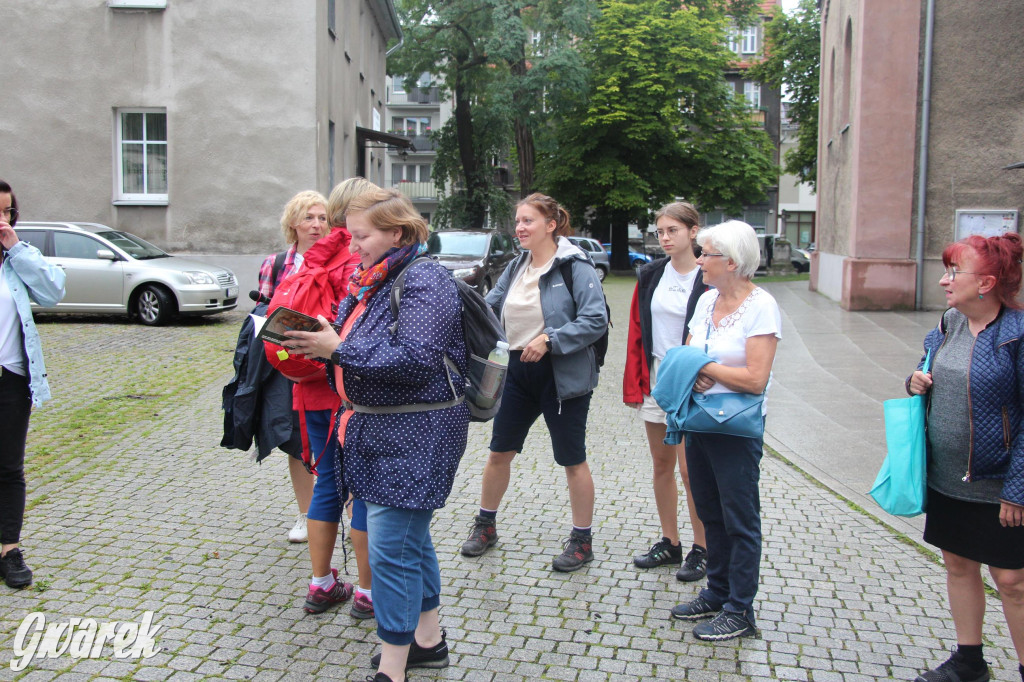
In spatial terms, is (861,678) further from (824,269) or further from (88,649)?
(824,269)

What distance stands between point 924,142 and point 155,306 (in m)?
13.0

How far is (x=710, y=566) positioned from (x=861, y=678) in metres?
0.78

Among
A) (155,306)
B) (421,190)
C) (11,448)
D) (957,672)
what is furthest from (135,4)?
(421,190)

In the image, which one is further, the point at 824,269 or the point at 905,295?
the point at 824,269

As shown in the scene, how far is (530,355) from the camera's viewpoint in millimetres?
4398

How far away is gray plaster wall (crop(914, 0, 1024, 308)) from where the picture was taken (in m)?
15.6

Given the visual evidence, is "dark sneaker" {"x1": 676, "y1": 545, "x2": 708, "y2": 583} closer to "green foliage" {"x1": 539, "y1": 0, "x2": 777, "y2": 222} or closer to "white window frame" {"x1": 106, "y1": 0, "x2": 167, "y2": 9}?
"white window frame" {"x1": 106, "y1": 0, "x2": 167, "y2": 9}

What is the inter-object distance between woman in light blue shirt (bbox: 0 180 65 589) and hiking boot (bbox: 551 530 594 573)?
2516 millimetres

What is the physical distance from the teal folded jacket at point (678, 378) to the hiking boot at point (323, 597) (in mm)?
1679

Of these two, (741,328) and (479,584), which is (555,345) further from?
(479,584)

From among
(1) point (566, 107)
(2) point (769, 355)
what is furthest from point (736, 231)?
(1) point (566, 107)

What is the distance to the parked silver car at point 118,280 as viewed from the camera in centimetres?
1390

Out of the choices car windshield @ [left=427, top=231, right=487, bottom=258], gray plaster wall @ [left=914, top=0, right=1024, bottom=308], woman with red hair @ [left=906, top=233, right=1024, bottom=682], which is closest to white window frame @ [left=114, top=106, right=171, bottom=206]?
car windshield @ [left=427, top=231, right=487, bottom=258]

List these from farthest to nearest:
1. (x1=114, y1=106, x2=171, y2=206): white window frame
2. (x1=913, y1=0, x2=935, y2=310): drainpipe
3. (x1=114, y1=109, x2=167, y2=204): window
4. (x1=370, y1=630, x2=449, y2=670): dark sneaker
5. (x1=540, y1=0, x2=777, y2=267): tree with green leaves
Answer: (x1=540, y1=0, x2=777, y2=267): tree with green leaves
(x1=114, y1=109, x2=167, y2=204): window
(x1=114, y1=106, x2=171, y2=206): white window frame
(x1=913, y1=0, x2=935, y2=310): drainpipe
(x1=370, y1=630, x2=449, y2=670): dark sneaker
